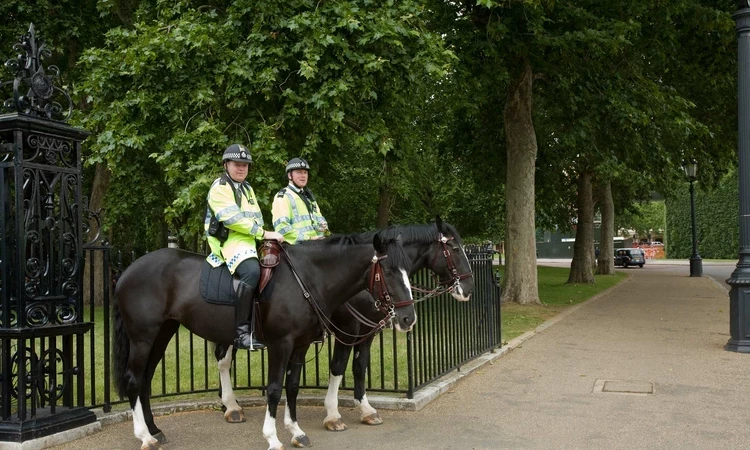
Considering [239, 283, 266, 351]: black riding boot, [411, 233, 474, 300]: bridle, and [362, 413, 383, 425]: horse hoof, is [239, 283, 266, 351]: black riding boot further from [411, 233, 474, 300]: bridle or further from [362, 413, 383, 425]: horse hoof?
[411, 233, 474, 300]: bridle

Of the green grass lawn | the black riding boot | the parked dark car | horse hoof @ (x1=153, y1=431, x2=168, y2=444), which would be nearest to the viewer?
the black riding boot

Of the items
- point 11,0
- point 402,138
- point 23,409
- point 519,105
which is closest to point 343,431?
point 23,409

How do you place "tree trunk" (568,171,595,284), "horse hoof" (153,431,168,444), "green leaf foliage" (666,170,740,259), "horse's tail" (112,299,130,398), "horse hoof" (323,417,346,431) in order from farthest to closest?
"green leaf foliage" (666,170,740,259) < "tree trunk" (568,171,595,284) < "horse hoof" (323,417,346,431) < "horse's tail" (112,299,130,398) < "horse hoof" (153,431,168,444)

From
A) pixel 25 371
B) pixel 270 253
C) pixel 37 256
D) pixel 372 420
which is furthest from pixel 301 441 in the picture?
pixel 37 256

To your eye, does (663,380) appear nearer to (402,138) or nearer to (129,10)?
(402,138)

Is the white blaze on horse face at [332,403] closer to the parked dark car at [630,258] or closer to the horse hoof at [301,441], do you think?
the horse hoof at [301,441]

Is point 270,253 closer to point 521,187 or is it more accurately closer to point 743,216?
point 743,216

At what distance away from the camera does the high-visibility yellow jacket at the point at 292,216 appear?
279 inches

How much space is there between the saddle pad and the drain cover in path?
4.65 m

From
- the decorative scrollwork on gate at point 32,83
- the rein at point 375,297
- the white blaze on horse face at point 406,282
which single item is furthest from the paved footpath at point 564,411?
the decorative scrollwork on gate at point 32,83

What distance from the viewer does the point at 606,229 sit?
1385 inches

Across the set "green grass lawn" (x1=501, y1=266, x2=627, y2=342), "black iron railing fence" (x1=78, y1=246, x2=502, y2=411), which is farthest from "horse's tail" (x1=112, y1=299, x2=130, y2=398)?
"green grass lawn" (x1=501, y1=266, x2=627, y2=342)

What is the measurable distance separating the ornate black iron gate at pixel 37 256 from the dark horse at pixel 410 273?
170cm

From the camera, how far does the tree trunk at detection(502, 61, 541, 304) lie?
1858 cm
